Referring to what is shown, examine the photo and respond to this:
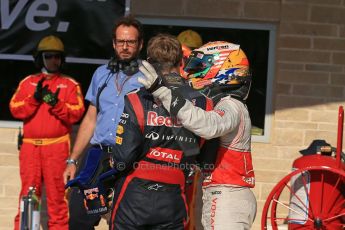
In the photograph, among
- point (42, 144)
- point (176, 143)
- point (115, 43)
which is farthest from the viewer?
point (42, 144)

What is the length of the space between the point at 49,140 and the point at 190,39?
149 centimetres

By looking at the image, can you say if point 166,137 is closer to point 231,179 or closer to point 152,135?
point 152,135

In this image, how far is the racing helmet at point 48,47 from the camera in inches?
268

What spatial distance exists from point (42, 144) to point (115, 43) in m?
1.46

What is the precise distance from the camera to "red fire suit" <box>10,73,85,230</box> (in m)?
6.66

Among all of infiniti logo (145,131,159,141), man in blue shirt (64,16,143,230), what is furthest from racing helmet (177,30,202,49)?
infiniti logo (145,131,159,141)

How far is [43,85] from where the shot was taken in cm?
678

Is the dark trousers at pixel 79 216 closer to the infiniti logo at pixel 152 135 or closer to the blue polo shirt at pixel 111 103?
the blue polo shirt at pixel 111 103

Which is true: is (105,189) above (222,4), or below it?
below

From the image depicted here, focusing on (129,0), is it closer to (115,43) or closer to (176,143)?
(115,43)

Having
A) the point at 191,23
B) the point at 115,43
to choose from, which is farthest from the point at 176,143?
the point at 191,23

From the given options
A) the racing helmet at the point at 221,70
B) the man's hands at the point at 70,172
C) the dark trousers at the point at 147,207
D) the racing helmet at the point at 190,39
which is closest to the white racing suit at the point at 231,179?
the racing helmet at the point at 221,70

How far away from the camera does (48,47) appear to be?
6.81 meters

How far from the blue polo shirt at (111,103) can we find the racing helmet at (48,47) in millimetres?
1261
